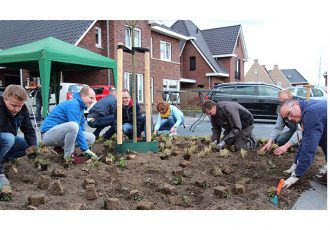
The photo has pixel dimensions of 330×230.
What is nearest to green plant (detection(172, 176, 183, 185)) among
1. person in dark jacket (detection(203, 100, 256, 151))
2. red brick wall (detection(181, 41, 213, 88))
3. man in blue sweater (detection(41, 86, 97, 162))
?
man in blue sweater (detection(41, 86, 97, 162))

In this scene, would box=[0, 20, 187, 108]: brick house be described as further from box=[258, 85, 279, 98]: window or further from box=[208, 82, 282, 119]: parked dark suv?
box=[258, 85, 279, 98]: window

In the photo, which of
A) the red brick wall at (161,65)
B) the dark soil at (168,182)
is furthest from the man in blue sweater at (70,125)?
the red brick wall at (161,65)

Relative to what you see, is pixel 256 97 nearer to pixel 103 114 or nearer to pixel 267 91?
pixel 267 91

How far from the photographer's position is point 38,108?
7258 mm

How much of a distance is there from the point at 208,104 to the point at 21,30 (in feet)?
28.6

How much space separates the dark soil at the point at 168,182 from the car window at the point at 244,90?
299 inches

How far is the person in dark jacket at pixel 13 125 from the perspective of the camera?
3174 mm

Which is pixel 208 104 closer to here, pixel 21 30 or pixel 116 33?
pixel 21 30

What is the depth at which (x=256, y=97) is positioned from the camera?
1165cm

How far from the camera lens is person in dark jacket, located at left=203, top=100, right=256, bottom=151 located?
4586 mm

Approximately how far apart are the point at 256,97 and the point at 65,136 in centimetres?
894

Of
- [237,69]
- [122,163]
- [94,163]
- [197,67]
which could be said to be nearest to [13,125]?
[94,163]
